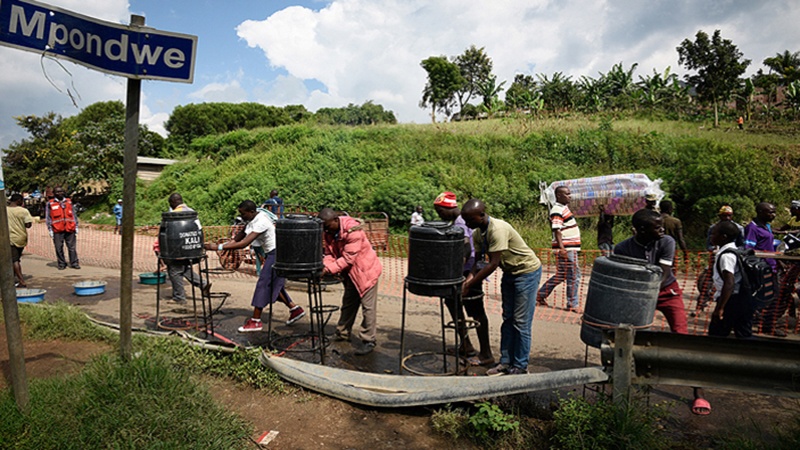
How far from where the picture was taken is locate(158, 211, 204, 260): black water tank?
211 inches

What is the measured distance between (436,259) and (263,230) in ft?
8.44

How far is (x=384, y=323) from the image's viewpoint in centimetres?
696

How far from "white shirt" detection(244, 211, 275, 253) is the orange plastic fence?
81.9 inches

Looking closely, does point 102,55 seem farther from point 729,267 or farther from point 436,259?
point 729,267

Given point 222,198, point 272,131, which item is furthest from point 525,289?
point 272,131

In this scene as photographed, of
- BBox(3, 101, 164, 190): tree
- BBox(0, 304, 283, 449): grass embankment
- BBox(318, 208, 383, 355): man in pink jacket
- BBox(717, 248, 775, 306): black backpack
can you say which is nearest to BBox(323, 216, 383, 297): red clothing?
BBox(318, 208, 383, 355): man in pink jacket

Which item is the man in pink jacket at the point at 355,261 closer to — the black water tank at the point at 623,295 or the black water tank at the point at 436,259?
the black water tank at the point at 436,259

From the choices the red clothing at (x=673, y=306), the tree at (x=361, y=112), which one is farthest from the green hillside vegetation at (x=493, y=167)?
the tree at (x=361, y=112)

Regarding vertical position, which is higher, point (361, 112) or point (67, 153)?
point (361, 112)

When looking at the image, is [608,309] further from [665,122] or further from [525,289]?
[665,122]

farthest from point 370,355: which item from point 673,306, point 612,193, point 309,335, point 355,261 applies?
point 612,193

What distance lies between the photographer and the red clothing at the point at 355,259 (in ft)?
17.4

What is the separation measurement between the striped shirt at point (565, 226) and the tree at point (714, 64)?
22.1 m

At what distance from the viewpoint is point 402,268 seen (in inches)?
465
